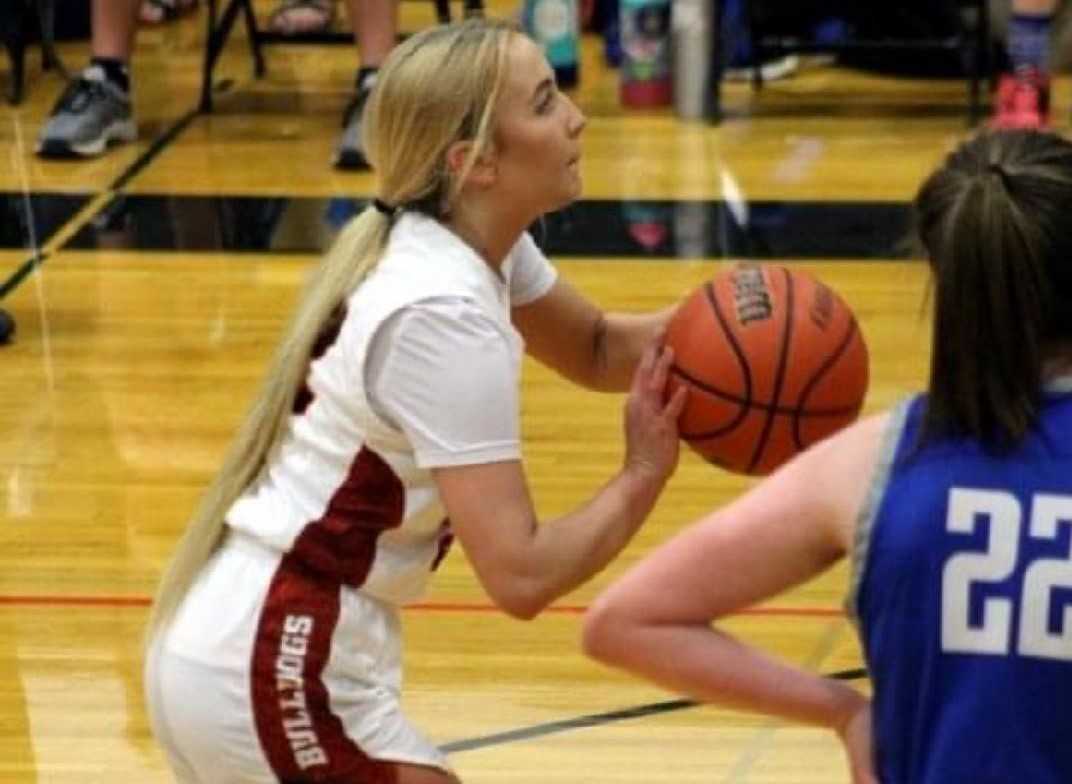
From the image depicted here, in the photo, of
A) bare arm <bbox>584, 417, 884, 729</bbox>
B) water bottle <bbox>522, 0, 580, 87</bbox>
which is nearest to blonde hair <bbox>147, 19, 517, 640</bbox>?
bare arm <bbox>584, 417, 884, 729</bbox>

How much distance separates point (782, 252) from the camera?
632cm

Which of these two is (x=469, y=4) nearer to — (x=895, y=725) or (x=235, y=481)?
(x=235, y=481)

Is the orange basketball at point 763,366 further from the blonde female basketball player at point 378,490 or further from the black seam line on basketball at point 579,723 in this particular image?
the black seam line on basketball at point 579,723

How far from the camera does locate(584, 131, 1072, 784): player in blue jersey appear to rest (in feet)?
5.89

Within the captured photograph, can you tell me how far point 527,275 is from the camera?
3012 millimetres

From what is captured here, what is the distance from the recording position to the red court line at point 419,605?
4.27 metres

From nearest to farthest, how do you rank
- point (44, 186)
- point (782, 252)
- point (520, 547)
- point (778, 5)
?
point (520, 547), point (782, 252), point (44, 186), point (778, 5)

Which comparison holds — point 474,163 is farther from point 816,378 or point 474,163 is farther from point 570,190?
point 816,378

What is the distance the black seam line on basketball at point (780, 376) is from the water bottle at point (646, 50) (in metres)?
5.15

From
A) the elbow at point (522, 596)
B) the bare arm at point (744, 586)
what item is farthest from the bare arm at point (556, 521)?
the bare arm at point (744, 586)

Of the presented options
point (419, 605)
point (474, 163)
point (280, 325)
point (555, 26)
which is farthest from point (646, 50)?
point (474, 163)

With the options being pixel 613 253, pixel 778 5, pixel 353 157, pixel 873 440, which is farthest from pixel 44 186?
pixel 873 440

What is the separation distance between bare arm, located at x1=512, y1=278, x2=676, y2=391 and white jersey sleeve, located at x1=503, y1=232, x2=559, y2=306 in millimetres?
33

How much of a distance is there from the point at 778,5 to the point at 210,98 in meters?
1.93
